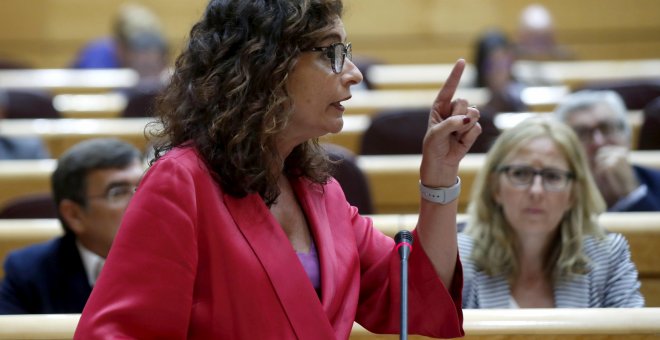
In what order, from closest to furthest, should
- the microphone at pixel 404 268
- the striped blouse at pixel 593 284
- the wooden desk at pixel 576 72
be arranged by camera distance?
1. the microphone at pixel 404 268
2. the striped blouse at pixel 593 284
3. the wooden desk at pixel 576 72

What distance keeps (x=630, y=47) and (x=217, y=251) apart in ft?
17.0

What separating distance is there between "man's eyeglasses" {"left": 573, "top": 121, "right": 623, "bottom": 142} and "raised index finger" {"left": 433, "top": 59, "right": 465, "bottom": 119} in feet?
5.56

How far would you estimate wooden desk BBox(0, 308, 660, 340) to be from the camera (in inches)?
56.5

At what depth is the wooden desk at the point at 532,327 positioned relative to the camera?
4.71ft

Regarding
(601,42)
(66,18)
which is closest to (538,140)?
(601,42)

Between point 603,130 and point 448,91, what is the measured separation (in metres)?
1.72

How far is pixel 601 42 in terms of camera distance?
580 centimetres

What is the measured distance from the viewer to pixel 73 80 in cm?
482

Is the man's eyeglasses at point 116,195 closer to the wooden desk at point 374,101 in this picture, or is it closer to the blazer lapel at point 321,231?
the blazer lapel at point 321,231

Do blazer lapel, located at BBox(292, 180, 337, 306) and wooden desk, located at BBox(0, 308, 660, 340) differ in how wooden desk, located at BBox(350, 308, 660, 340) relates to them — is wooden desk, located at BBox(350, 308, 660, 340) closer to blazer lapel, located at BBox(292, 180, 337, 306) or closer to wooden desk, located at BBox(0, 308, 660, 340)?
wooden desk, located at BBox(0, 308, 660, 340)

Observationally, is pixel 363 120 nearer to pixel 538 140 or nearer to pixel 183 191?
pixel 538 140

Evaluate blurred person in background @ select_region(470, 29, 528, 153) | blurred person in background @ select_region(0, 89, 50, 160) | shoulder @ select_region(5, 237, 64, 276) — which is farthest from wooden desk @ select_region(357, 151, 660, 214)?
blurred person in background @ select_region(0, 89, 50, 160)

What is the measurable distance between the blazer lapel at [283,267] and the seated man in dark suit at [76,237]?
0.98 m

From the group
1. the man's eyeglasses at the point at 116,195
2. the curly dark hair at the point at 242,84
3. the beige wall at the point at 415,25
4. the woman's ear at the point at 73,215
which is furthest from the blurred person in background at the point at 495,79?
the curly dark hair at the point at 242,84
